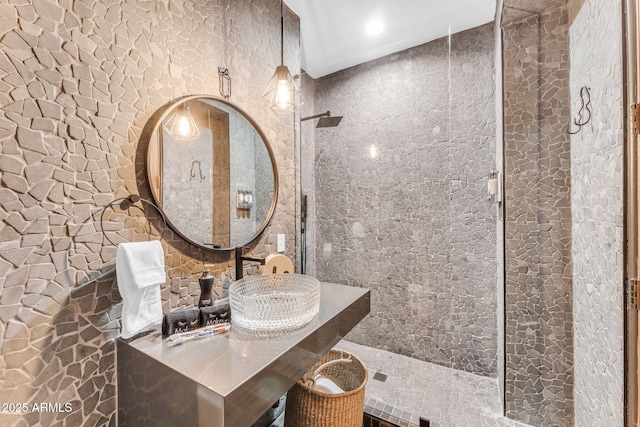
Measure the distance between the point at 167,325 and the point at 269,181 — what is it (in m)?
0.93

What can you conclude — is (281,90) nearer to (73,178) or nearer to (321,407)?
(73,178)

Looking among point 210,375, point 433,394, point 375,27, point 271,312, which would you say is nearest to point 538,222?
point 433,394

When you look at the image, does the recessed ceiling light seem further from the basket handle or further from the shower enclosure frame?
the basket handle

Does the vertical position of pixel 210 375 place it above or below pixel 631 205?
below

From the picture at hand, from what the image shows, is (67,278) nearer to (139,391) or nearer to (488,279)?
(139,391)

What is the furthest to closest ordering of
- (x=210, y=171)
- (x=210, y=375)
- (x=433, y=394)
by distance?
(x=433, y=394) → (x=210, y=171) → (x=210, y=375)

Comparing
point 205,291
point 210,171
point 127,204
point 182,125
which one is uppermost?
point 182,125

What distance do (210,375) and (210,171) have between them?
0.87m

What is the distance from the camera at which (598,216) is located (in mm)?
1159

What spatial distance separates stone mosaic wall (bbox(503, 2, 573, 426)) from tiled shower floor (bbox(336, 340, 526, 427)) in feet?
0.59

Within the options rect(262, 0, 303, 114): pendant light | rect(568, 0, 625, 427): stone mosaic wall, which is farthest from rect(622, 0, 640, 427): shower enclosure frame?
rect(262, 0, 303, 114): pendant light

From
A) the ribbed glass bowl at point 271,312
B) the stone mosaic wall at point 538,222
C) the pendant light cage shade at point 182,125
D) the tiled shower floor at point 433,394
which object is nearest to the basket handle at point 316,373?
the tiled shower floor at point 433,394

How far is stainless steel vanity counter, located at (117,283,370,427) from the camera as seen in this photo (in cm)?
71

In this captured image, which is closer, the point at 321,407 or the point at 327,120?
the point at 321,407
